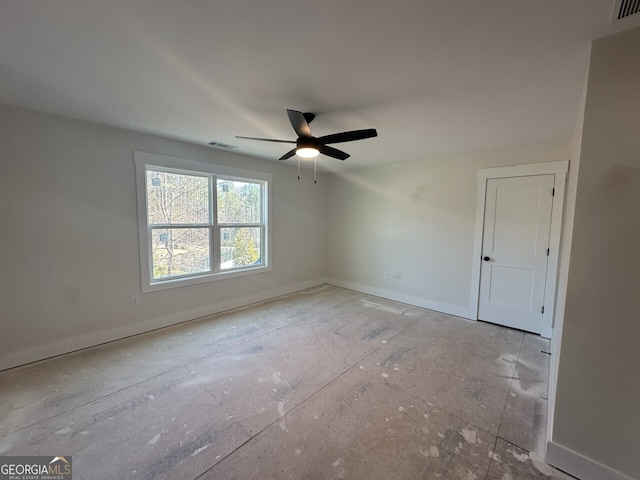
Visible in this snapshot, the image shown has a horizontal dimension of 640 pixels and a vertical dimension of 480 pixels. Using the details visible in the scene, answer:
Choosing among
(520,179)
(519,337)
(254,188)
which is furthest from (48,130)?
Answer: (519,337)

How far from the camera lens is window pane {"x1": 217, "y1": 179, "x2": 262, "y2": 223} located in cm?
393

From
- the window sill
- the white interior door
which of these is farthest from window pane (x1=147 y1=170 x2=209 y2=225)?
the white interior door

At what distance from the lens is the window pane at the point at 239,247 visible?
400 centimetres

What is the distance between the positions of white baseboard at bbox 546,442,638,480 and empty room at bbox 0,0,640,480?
0.5 inches

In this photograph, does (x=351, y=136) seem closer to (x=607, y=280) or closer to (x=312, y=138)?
(x=312, y=138)

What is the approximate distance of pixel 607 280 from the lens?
1382 millimetres

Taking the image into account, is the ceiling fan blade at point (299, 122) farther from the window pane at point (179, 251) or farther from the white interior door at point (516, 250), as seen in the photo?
the white interior door at point (516, 250)

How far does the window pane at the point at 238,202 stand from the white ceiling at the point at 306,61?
52.4 inches

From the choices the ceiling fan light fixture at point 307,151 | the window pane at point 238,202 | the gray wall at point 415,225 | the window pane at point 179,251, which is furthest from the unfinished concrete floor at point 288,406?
the ceiling fan light fixture at point 307,151

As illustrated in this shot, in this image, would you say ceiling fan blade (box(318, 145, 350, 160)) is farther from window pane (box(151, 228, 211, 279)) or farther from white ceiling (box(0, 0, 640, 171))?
window pane (box(151, 228, 211, 279))

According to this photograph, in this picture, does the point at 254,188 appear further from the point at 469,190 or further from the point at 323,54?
the point at 469,190

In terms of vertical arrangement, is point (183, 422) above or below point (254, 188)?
below

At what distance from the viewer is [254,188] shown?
4367mm

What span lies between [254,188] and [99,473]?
363 centimetres
